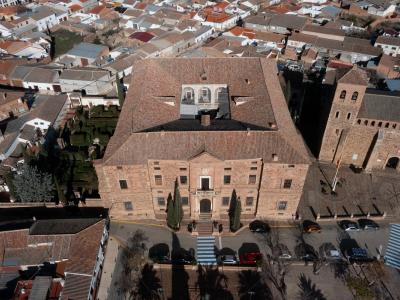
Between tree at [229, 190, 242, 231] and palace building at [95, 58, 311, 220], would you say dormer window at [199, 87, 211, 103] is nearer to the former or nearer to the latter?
palace building at [95, 58, 311, 220]

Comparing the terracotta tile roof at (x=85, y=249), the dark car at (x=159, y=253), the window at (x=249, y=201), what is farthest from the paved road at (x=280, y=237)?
the terracotta tile roof at (x=85, y=249)

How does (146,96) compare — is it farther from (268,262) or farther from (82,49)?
(82,49)

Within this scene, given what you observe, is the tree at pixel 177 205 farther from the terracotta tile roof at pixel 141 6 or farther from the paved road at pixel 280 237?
the terracotta tile roof at pixel 141 6

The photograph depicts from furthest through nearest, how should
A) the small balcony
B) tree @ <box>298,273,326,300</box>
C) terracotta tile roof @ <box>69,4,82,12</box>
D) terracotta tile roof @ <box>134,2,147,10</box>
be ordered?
terracotta tile roof @ <box>69,4,82,12</box> → terracotta tile roof @ <box>134,2,147,10</box> → the small balcony → tree @ <box>298,273,326,300</box>

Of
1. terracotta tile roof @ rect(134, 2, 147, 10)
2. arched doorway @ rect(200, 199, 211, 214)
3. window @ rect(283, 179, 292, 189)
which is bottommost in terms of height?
arched doorway @ rect(200, 199, 211, 214)

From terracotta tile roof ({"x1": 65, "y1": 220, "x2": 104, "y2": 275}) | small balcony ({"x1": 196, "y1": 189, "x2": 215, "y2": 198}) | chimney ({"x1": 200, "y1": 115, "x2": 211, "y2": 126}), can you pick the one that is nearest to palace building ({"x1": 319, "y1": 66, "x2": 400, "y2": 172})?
chimney ({"x1": 200, "y1": 115, "x2": 211, "y2": 126})

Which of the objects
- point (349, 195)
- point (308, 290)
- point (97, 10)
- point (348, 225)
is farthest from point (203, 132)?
point (97, 10)
